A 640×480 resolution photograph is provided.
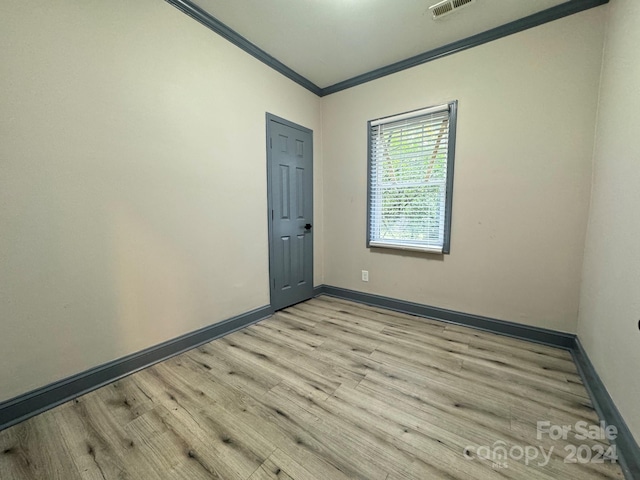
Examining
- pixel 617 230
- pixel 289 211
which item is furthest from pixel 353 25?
pixel 617 230

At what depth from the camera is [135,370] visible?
1762 mm

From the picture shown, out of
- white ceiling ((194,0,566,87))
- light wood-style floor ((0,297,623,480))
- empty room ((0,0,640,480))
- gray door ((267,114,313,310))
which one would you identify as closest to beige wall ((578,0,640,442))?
empty room ((0,0,640,480))

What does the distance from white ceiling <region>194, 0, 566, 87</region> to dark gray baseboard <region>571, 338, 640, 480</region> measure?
2.65 metres

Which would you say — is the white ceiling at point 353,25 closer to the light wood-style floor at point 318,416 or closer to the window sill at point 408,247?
the window sill at point 408,247

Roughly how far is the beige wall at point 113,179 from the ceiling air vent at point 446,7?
166cm

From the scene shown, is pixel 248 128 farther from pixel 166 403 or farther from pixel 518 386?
pixel 518 386

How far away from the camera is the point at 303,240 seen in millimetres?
3131

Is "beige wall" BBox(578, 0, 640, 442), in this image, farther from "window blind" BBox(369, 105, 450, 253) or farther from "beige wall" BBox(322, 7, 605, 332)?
"window blind" BBox(369, 105, 450, 253)

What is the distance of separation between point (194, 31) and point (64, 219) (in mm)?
1720

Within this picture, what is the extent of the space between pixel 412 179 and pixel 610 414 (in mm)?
2153

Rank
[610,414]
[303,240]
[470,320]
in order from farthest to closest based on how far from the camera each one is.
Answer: [303,240]
[470,320]
[610,414]

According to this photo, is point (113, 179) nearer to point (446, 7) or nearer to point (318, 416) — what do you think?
point (318, 416)

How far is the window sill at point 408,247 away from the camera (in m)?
2.55

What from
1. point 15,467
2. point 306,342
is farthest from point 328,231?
point 15,467
